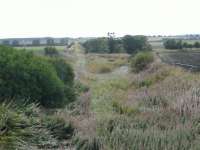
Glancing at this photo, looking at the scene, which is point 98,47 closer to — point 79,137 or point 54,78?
point 54,78

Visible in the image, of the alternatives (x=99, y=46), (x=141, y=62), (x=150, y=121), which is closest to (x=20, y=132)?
(x=150, y=121)

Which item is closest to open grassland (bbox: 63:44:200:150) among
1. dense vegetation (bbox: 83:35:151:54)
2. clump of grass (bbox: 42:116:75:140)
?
clump of grass (bbox: 42:116:75:140)

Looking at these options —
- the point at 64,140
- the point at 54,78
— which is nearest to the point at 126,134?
the point at 64,140

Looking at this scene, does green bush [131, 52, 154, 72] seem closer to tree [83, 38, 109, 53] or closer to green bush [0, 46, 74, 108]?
green bush [0, 46, 74, 108]

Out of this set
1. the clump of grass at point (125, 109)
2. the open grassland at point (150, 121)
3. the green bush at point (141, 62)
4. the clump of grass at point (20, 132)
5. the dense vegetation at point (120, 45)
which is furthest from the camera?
the dense vegetation at point (120, 45)

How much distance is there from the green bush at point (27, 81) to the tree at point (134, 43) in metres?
57.9

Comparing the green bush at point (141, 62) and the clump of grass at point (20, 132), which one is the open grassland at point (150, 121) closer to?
the clump of grass at point (20, 132)

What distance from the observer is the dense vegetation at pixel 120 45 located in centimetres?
7944

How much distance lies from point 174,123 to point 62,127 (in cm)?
304

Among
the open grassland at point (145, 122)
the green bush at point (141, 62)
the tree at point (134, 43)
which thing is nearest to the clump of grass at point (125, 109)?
the open grassland at point (145, 122)

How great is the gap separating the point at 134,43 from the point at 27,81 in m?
63.6

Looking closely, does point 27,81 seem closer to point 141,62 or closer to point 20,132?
point 20,132

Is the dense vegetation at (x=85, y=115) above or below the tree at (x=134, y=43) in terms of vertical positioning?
above

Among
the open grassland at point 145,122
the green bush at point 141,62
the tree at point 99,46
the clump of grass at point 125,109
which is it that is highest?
the open grassland at point 145,122
